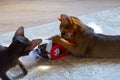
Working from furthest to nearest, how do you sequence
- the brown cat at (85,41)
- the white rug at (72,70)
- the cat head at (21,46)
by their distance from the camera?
1. the brown cat at (85,41)
2. the white rug at (72,70)
3. the cat head at (21,46)

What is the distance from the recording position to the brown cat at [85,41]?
1.57 m

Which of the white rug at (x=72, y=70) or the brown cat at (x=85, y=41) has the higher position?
the brown cat at (x=85, y=41)

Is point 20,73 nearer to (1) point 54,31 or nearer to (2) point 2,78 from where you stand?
(2) point 2,78

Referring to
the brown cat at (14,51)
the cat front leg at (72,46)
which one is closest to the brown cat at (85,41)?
the cat front leg at (72,46)

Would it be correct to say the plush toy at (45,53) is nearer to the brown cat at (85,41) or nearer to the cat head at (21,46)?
the brown cat at (85,41)

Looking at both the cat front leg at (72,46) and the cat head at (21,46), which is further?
the cat front leg at (72,46)

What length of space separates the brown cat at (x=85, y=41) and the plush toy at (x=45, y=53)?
0.04 meters

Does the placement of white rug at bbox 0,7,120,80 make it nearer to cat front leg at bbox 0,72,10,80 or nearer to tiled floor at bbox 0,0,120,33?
cat front leg at bbox 0,72,10,80

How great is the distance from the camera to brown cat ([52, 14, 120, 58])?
5.15 ft

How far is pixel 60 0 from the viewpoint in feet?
8.63

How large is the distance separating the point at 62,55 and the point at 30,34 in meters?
0.40

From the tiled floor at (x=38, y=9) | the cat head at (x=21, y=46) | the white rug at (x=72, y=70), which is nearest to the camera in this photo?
the cat head at (x=21, y=46)

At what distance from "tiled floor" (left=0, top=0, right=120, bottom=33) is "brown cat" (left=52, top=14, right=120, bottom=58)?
599 mm

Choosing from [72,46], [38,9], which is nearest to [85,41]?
[72,46]
